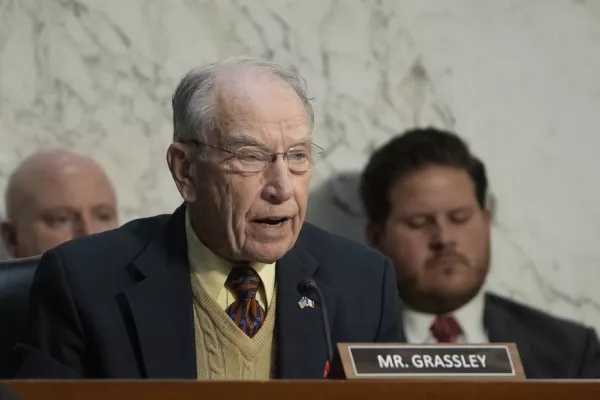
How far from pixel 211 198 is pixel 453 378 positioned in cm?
65

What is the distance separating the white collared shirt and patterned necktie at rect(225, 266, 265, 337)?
122 centimetres

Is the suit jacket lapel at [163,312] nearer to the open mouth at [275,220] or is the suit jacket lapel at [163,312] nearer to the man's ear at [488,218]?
the open mouth at [275,220]

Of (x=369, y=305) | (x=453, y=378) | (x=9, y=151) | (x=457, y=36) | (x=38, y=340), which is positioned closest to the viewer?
(x=453, y=378)

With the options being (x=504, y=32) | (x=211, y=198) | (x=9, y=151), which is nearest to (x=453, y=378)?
(x=211, y=198)

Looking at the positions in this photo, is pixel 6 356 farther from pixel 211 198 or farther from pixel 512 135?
pixel 512 135

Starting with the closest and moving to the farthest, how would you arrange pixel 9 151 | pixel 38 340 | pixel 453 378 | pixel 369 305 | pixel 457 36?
pixel 453 378 → pixel 38 340 → pixel 369 305 → pixel 9 151 → pixel 457 36

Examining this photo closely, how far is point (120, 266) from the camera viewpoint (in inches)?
74.5

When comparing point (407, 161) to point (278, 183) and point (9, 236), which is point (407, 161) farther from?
point (278, 183)

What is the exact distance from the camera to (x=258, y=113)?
1857mm

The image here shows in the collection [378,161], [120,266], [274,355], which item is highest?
[378,161]

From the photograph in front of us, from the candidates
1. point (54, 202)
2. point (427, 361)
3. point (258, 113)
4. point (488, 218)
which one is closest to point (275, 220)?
point (258, 113)

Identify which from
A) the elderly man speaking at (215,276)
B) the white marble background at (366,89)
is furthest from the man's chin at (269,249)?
the white marble background at (366,89)

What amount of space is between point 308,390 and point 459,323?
180cm

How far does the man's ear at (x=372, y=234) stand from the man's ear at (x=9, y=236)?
101 cm
